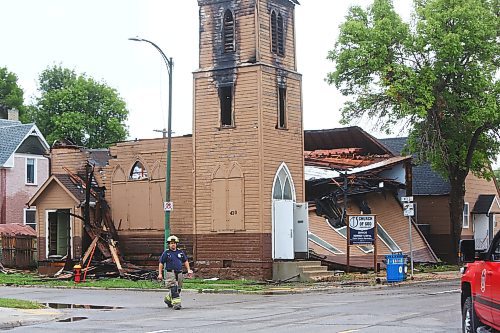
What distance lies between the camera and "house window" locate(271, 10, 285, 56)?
3538cm

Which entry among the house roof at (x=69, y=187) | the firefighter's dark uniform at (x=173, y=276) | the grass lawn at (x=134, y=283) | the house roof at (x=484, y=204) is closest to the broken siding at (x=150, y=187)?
the house roof at (x=69, y=187)

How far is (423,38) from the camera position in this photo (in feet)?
124

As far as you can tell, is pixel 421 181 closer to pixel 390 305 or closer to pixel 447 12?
pixel 447 12

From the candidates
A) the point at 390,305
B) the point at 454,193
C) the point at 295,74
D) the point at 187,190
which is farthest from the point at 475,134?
the point at 390,305

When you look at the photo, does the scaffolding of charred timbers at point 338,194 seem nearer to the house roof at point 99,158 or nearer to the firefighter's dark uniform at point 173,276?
the house roof at point 99,158

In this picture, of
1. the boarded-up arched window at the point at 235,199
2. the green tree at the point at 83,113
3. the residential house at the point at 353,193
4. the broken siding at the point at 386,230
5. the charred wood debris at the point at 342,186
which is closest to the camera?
the boarded-up arched window at the point at 235,199

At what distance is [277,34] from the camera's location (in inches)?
1404

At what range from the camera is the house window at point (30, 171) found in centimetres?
5838

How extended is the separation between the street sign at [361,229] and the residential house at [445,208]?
→ 12745 millimetres

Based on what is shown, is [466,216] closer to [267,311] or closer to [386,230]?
[386,230]

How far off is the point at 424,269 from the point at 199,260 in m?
10.8

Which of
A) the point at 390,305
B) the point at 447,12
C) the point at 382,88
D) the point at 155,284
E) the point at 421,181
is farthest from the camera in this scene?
the point at 421,181

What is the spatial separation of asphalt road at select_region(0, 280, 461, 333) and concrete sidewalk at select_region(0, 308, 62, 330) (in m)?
0.34

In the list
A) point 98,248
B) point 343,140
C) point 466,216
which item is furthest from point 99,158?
point 466,216
